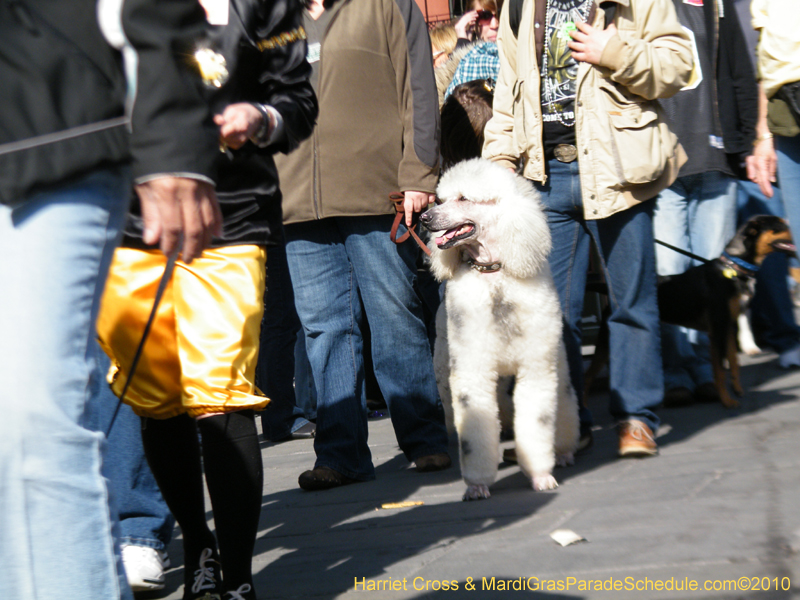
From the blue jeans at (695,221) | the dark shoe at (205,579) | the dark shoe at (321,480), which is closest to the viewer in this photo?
the dark shoe at (205,579)

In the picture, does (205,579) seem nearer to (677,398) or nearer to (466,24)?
(677,398)

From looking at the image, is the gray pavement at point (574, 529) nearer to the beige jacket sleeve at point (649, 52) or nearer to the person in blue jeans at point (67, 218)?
the person in blue jeans at point (67, 218)

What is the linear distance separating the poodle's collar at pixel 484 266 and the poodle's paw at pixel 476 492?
3.00 ft

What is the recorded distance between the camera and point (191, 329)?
7.52 ft

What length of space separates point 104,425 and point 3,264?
5.98 ft

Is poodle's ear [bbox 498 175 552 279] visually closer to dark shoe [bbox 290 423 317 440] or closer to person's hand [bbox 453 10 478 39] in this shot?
dark shoe [bbox 290 423 317 440]

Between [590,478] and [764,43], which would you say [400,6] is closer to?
[764,43]

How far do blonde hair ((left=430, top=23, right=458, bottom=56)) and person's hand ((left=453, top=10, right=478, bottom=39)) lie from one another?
4cm

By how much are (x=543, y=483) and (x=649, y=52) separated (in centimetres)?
189

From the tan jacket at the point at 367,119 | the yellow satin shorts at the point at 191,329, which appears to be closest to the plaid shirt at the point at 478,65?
the tan jacket at the point at 367,119

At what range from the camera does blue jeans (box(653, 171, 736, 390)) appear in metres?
5.73

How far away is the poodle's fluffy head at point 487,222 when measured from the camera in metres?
3.66

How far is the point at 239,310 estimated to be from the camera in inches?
91.0

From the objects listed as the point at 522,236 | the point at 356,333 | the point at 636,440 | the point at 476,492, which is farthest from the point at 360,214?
the point at 636,440
